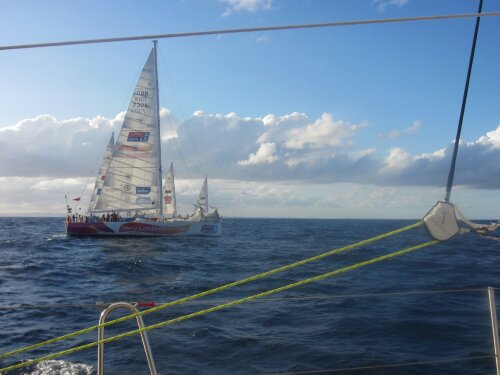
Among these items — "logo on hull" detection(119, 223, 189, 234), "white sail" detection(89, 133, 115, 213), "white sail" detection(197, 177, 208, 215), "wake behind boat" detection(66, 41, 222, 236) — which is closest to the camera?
"logo on hull" detection(119, 223, 189, 234)

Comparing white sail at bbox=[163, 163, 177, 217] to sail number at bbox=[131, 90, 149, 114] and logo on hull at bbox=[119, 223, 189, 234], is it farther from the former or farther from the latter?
sail number at bbox=[131, 90, 149, 114]

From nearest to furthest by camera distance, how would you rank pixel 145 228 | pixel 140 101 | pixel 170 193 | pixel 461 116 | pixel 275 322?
pixel 461 116
pixel 275 322
pixel 145 228
pixel 140 101
pixel 170 193

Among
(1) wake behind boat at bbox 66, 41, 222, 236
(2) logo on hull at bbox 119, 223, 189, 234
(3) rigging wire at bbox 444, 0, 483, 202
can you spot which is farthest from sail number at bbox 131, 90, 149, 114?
(3) rigging wire at bbox 444, 0, 483, 202

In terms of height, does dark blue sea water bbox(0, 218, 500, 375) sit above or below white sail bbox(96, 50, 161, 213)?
below

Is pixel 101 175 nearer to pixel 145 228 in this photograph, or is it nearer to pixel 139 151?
pixel 139 151

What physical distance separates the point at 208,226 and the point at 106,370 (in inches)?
1264

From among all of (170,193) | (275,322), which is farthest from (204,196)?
(275,322)

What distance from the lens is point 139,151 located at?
120 feet

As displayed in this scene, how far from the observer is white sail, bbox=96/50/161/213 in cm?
3656

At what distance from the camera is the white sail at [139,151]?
36.6m

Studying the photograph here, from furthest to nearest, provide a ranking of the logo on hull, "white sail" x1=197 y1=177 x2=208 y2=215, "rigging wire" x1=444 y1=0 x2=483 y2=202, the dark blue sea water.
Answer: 1. "white sail" x1=197 y1=177 x2=208 y2=215
2. the logo on hull
3. the dark blue sea water
4. "rigging wire" x1=444 y1=0 x2=483 y2=202

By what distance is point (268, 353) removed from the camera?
280 inches

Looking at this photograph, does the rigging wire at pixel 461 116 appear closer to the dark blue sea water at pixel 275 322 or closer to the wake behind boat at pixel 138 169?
the dark blue sea water at pixel 275 322

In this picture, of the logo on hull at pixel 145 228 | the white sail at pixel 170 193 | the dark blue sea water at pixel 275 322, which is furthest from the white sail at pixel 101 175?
the dark blue sea water at pixel 275 322
